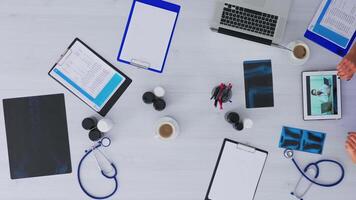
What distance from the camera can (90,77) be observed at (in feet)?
4.69

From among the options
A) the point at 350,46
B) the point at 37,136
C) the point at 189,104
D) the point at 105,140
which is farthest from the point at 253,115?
the point at 37,136

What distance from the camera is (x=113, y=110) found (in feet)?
4.70

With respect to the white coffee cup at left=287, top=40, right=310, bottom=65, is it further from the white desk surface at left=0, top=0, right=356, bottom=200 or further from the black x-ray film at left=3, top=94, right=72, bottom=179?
the black x-ray film at left=3, top=94, right=72, bottom=179

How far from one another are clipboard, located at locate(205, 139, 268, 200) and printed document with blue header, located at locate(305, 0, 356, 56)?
537 mm

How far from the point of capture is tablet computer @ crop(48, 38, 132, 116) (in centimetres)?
142

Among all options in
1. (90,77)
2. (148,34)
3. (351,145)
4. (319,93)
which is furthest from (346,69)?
(90,77)

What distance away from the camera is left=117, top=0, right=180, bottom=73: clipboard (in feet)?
4.67

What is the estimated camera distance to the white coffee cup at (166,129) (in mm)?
1400

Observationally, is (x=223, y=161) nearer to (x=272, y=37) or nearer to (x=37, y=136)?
(x=272, y=37)

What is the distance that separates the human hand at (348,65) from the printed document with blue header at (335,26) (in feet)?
0.19

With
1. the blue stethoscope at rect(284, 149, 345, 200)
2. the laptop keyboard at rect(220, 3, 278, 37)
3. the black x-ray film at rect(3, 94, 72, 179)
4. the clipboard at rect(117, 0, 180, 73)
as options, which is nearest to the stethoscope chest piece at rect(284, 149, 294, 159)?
the blue stethoscope at rect(284, 149, 345, 200)


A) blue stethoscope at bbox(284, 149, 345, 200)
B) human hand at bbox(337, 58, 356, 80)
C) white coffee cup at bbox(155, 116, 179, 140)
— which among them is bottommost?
blue stethoscope at bbox(284, 149, 345, 200)

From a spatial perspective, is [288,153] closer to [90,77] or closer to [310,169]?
[310,169]

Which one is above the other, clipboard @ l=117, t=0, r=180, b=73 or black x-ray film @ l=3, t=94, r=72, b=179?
clipboard @ l=117, t=0, r=180, b=73
